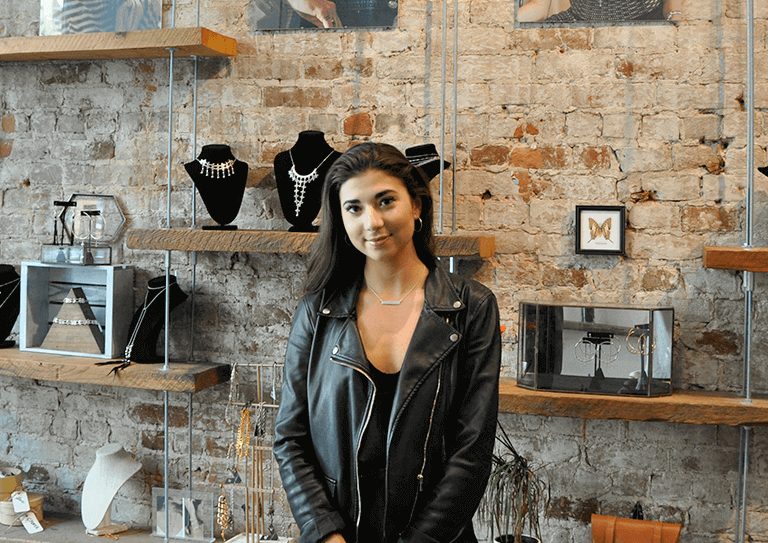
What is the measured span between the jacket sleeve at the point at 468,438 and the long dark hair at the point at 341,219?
7.9 inches

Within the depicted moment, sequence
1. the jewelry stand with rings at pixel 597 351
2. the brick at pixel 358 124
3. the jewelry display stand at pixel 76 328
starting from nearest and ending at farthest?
1. the jewelry stand with rings at pixel 597 351
2. the brick at pixel 358 124
3. the jewelry display stand at pixel 76 328

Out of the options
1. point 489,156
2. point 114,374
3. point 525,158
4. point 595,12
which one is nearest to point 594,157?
point 525,158

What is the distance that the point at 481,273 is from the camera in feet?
8.54

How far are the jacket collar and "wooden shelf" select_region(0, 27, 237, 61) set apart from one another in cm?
139

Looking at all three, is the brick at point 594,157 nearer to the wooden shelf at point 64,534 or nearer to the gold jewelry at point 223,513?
the gold jewelry at point 223,513

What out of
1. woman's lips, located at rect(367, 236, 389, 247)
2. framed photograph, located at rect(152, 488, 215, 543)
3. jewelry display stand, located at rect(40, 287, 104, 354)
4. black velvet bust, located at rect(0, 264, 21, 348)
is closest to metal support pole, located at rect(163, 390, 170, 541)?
framed photograph, located at rect(152, 488, 215, 543)

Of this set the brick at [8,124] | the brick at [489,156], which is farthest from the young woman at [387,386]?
the brick at [8,124]

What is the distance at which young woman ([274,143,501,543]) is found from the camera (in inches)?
55.5

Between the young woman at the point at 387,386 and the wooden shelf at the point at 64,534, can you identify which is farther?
the wooden shelf at the point at 64,534

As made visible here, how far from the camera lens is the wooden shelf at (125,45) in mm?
2518

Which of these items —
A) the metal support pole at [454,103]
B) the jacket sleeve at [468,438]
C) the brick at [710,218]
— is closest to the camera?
the jacket sleeve at [468,438]

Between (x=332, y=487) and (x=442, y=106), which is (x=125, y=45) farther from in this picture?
(x=332, y=487)

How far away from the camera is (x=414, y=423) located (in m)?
1.40

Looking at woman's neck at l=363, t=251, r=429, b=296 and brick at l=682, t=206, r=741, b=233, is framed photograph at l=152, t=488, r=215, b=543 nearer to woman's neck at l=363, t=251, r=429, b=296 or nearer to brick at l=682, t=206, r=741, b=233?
woman's neck at l=363, t=251, r=429, b=296
